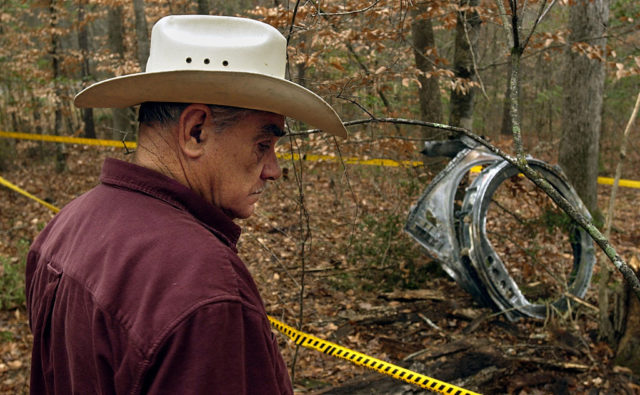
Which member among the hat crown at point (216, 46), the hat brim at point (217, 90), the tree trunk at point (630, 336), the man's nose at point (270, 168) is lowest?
the tree trunk at point (630, 336)

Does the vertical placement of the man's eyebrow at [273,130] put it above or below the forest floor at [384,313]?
above

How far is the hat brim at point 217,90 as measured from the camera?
1.49 metres

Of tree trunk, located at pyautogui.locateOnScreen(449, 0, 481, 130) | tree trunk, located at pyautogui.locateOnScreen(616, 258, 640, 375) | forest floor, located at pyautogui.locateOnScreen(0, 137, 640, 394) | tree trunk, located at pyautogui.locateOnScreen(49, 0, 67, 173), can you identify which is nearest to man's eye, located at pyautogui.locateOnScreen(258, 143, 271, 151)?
forest floor, located at pyautogui.locateOnScreen(0, 137, 640, 394)

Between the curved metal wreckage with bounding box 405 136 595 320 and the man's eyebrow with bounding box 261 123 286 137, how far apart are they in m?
4.23

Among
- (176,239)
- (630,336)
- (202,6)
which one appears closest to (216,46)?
(176,239)

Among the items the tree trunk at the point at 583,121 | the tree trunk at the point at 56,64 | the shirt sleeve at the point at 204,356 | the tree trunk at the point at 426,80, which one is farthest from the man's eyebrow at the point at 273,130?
the tree trunk at the point at 56,64

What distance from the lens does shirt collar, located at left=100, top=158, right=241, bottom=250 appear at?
4.69 feet

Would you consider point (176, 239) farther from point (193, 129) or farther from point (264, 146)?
point (264, 146)

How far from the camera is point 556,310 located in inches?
213

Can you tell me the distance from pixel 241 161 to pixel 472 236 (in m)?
4.41

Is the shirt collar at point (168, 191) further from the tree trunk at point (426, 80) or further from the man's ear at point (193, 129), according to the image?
the tree trunk at point (426, 80)

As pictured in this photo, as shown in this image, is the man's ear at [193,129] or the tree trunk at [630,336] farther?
the tree trunk at [630,336]

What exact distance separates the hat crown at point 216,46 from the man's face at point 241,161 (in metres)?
0.16

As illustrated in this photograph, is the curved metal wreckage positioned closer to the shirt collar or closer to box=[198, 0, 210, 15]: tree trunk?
the shirt collar
